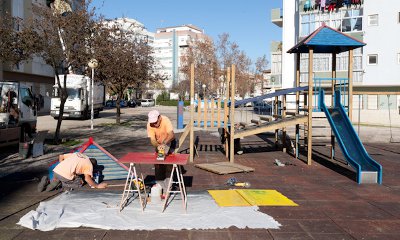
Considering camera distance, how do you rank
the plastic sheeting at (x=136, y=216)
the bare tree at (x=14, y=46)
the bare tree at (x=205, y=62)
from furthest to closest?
1. the bare tree at (x=205, y=62)
2. the bare tree at (x=14, y=46)
3. the plastic sheeting at (x=136, y=216)

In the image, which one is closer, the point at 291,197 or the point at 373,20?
the point at 291,197

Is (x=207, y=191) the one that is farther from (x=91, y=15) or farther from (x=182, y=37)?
(x=182, y=37)

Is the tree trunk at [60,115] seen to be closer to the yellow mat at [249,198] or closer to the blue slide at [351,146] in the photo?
the yellow mat at [249,198]

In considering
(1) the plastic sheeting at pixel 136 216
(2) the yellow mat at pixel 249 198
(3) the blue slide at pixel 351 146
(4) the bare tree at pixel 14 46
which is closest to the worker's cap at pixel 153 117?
(1) the plastic sheeting at pixel 136 216

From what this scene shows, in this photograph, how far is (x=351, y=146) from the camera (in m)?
10.1

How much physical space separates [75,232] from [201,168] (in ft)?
17.7

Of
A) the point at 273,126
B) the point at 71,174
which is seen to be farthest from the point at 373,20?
the point at 71,174

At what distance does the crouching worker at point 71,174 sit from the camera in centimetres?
738

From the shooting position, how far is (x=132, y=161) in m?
5.93

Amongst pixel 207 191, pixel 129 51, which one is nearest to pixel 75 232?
pixel 207 191

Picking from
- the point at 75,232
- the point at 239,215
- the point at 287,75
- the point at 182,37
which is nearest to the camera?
the point at 75,232

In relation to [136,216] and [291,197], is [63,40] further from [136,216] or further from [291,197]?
[291,197]

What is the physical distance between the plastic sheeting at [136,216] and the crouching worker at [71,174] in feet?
2.41

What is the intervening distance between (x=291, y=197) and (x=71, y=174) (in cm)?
420
